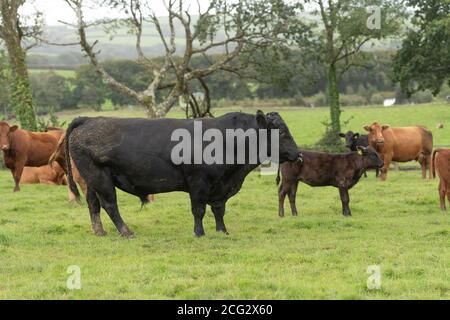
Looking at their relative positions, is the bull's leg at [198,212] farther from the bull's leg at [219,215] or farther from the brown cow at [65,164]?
the brown cow at [65,164]

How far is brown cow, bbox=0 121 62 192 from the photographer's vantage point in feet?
63.2

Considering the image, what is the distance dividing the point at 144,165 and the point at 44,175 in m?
10.2

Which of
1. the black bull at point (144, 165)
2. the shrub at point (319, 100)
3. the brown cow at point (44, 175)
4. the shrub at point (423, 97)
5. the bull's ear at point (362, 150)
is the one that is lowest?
the shrub at point (423, 97)

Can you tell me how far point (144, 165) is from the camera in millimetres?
11391

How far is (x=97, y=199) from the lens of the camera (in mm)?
11906

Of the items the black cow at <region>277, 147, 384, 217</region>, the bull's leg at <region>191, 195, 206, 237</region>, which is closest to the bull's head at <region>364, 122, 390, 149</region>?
the black cow at <region>277, 147, 384, 217</region>

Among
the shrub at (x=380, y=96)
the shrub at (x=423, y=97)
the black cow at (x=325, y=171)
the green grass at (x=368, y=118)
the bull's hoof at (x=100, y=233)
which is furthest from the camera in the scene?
the shrub at (x=423, y=97)

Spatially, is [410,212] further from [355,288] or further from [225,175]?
[355,288]

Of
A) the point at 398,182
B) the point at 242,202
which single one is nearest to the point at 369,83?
the point at 398,182

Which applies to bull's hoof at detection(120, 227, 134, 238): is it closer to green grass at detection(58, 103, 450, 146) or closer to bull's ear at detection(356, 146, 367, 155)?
bull's ear at detection(356, 146, 367, 155)

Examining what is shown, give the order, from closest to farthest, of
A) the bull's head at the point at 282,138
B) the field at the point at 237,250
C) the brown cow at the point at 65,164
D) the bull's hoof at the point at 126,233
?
the field at the point at 237,250 → the bull's hoof at the point at 126,233 → the bull's head at the point at 282,138 → the brown cow at the point at 65,164

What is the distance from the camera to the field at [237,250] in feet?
25.3

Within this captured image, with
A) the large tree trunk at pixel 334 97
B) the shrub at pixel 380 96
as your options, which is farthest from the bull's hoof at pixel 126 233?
the shrub at pixel 380 96

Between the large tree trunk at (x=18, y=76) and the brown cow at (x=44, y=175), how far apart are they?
268 inches
